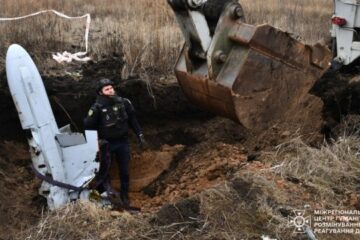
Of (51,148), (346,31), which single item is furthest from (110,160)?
(346,31)

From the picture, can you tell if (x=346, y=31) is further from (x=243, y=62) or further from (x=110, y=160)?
(x=110, y=160)

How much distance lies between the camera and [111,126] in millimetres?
8406

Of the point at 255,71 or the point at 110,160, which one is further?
the point at 110,160

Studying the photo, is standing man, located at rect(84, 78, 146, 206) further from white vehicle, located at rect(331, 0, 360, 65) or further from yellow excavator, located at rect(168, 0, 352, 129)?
white vehicle, located at rect(331, 0, 360, 65)

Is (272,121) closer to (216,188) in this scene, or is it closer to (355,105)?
(216,188)

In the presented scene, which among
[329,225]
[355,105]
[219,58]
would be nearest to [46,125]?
[219,58]

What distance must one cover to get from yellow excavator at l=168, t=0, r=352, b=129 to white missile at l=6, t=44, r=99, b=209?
226 cm

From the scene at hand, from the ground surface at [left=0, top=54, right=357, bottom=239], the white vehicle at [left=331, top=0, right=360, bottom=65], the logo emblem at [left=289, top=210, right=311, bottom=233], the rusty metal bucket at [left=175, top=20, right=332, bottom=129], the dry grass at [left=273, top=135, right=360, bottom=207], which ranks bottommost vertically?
the ground surface at [left=0, top=54, right=357, bottom=239]

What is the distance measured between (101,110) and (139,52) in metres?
3.04

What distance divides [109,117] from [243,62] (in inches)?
104

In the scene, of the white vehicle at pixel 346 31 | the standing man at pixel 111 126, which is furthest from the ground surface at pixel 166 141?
the standing man at pixel 111 126

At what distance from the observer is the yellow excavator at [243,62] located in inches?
253

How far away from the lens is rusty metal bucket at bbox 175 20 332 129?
253 inches

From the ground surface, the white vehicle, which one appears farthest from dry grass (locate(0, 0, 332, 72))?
the white vehicle
